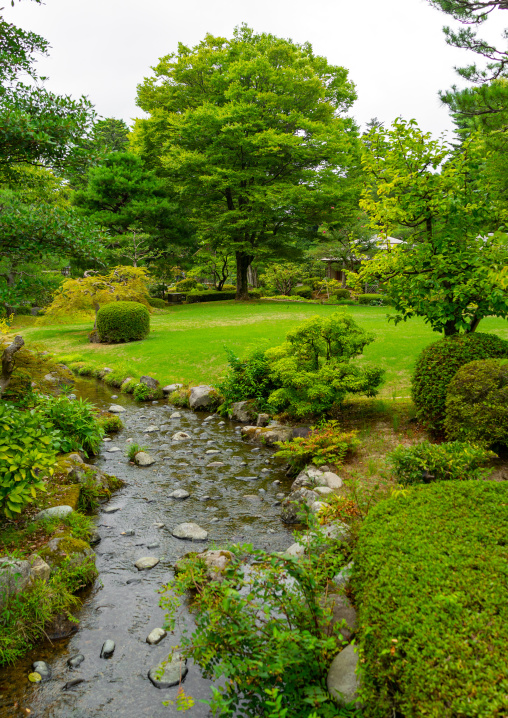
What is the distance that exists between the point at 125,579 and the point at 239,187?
2419 cm

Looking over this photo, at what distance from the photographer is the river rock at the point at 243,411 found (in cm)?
930

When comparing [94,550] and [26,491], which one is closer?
[26,491]

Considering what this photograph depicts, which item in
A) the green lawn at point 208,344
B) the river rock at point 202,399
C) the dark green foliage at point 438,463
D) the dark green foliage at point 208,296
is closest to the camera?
the dark green foliage at point 438,463

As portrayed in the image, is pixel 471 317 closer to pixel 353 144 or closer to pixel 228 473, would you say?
pixel 228 473

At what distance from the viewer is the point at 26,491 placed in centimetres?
388

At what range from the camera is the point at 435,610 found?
232 cm

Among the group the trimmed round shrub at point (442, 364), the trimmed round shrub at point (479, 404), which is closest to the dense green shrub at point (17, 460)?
the trimmed round shrub at point (479, 404)

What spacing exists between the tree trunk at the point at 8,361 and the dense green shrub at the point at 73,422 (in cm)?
56

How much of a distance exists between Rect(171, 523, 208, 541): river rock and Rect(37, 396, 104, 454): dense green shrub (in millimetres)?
2386

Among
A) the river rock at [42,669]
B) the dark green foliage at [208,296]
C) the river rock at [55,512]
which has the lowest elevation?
the river rock at [42,669]

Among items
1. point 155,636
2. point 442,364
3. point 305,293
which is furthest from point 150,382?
point 305,293

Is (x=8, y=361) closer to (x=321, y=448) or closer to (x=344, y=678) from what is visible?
(x=321, y=448)

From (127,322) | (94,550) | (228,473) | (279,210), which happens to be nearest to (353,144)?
(279,210)

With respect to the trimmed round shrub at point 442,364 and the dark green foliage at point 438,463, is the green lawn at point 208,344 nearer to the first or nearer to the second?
the trimmed round shrub at point 442,364
